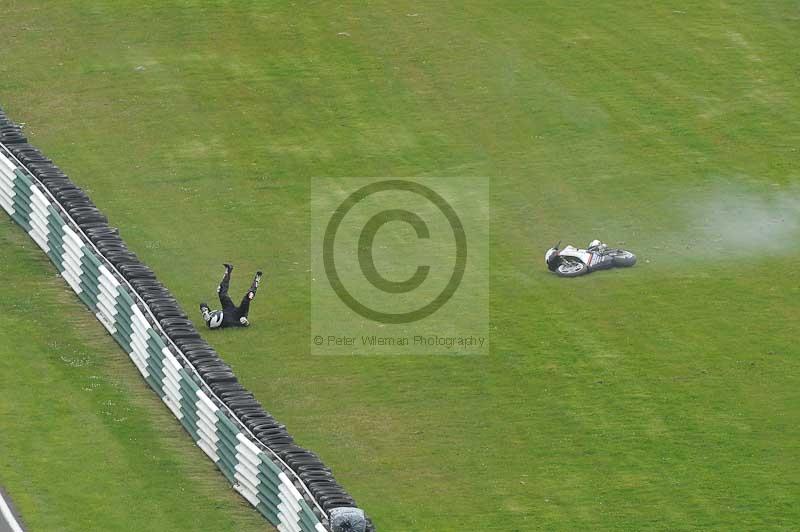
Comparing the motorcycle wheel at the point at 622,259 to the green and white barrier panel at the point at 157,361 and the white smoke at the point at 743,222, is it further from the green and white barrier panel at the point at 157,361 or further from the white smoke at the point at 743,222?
the green and white barrier panel at the point at 157,361

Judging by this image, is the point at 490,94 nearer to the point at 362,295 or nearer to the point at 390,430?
the point at 362,295

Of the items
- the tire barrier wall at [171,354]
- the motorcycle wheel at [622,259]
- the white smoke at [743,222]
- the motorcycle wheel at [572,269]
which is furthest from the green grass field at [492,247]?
the tire barrier wall at [171,354]

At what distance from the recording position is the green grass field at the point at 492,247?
2495cm

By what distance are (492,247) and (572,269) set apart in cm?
257

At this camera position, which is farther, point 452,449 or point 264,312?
point 264,312

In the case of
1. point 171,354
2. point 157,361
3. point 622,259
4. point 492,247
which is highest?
point 171,354

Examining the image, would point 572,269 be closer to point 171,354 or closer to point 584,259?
point 584,259

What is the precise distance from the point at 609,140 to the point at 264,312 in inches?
533

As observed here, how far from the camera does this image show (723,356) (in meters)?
29.4

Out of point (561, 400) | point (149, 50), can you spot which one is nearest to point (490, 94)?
point (149, 50)

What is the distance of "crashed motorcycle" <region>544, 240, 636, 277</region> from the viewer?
32.8 m

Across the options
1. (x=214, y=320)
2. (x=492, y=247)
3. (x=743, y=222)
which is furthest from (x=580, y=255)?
(x=214, y=320)

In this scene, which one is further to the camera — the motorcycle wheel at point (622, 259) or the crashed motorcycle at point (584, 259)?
the motorcycle wheel at point (622, 259)

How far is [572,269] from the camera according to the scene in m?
32.8
